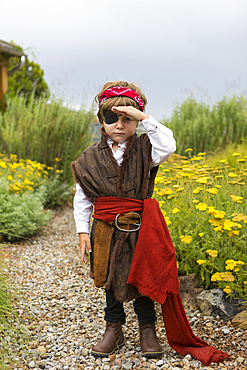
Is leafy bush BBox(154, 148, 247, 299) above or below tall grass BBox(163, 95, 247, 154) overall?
below

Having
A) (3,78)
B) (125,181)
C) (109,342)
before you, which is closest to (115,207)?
(125,181)

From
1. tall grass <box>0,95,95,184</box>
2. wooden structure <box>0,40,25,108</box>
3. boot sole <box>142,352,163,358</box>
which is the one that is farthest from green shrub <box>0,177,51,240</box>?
wooden structure <box>0,40,25,108</box>

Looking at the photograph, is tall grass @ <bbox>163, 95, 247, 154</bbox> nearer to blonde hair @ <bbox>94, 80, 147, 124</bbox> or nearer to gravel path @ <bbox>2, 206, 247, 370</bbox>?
gravel path @ <bbox>2, 206, 247, 370</bbox>

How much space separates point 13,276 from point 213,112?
238 inches

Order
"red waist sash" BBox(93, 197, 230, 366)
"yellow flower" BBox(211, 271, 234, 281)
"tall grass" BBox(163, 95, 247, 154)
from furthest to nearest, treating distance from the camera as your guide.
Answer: "tall grass" BBox(163, 95, 247, 154), "yellow flower" BBox(211, 271, 234, 281), "red waist sash" BBox(93, 197, 230, 366)

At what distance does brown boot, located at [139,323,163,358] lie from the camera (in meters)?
2.04

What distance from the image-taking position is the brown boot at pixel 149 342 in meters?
2.04

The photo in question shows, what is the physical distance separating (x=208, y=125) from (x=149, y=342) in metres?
5.63

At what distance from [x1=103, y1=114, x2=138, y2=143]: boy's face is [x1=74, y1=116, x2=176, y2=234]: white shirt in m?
0.06

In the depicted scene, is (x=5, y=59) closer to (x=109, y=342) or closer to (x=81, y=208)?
(x=81, y=208)

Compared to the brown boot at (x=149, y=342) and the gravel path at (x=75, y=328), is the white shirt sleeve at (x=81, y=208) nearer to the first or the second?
the gravel path at (x=75, y=328)

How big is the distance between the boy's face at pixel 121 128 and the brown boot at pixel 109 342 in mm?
1139

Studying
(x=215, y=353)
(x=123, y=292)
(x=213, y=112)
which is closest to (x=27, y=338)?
(x=123, y=292)

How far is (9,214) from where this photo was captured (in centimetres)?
402
